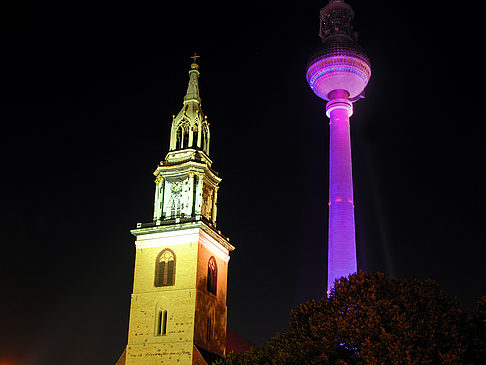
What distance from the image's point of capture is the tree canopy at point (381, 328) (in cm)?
3148

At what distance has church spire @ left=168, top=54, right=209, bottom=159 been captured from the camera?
208ft

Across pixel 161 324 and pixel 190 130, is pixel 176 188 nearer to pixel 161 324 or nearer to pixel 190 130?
pixel 190 130

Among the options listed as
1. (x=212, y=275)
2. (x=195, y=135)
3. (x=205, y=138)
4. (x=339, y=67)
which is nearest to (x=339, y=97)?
(x=339, y=67)

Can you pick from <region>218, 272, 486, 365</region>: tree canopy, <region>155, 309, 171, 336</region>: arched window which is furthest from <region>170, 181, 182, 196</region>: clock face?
<region>218, 272, 486, 365</region>: tree canopy

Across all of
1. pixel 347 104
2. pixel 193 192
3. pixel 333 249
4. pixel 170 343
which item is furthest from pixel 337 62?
pixel 170 343

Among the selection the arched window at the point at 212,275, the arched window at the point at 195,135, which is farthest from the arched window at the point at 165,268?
the arched window at the point at 195,135

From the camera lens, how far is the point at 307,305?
1487 inches

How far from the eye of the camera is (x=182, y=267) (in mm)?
55406

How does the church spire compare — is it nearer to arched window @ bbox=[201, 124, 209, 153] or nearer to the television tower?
arched window @ bbox=[201, 124, 209, 153]

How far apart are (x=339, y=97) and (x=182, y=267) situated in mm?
36227

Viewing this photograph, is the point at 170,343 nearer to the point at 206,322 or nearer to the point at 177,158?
the point at 206,322

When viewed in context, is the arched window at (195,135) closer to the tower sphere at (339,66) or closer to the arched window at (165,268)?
the arched window at (165,268)

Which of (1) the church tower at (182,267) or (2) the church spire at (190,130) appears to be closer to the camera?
(1) the church tower at (182,267)

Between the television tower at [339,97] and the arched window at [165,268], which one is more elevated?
the television tower at [339,97]
